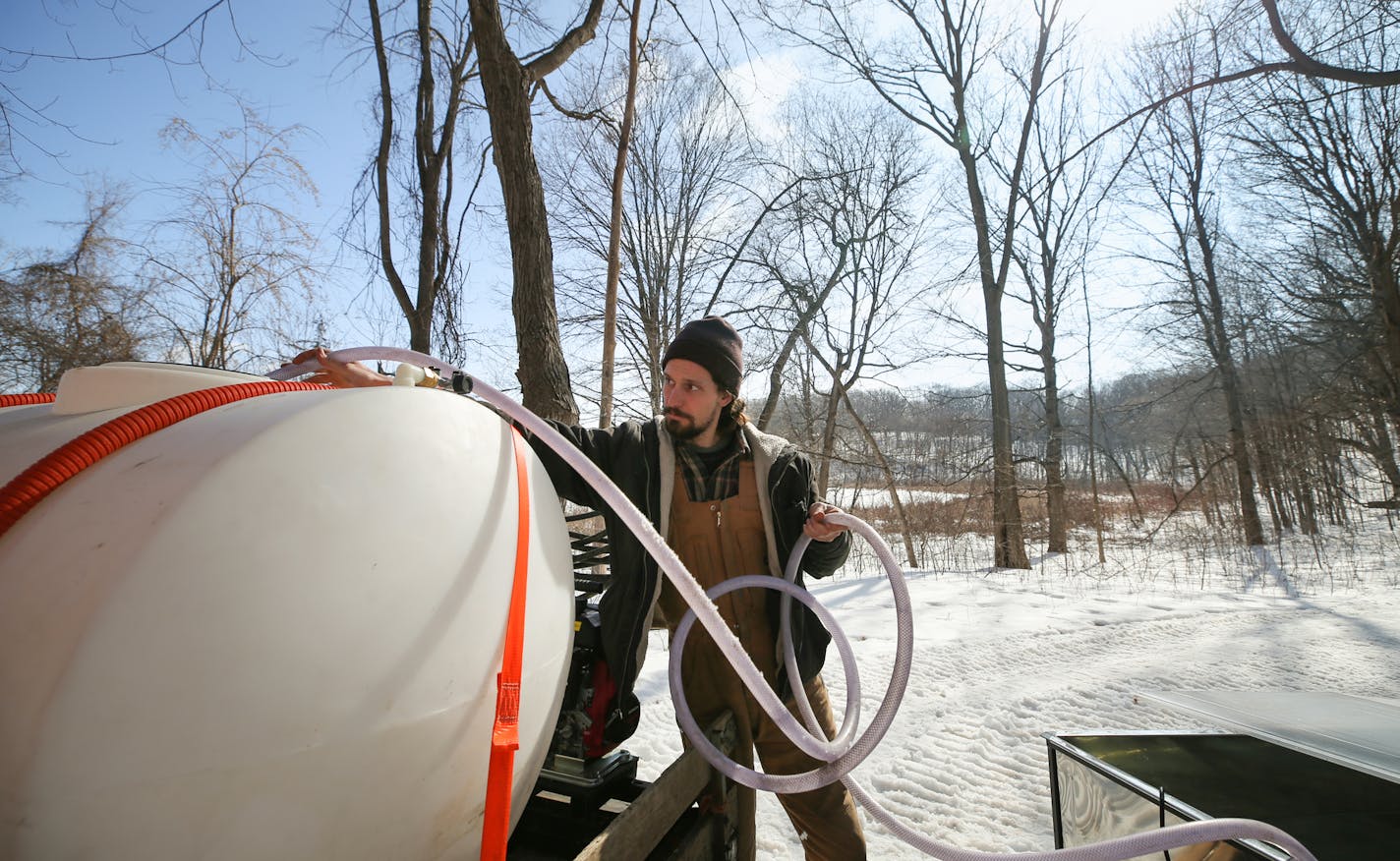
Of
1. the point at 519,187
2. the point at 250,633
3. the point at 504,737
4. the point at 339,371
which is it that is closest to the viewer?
the point at 250,633

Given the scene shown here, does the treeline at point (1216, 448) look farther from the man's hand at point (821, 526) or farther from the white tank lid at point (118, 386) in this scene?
the white tank lid at point (118, 386)

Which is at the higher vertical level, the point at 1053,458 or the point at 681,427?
the point at 1053,458

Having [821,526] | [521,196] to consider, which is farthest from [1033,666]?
[521,196]

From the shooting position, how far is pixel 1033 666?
4.94 meters

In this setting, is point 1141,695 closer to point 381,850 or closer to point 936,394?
point 381,850

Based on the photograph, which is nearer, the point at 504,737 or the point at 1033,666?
the point at 504,737

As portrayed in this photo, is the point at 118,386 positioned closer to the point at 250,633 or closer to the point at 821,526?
the point at 250,633

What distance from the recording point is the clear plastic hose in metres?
1.41

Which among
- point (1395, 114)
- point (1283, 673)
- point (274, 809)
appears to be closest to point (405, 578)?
point (274, 809)

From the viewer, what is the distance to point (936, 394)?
1522 cm

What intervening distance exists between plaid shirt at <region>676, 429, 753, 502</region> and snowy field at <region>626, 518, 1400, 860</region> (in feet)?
5.47

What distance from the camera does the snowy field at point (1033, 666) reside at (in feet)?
9.99

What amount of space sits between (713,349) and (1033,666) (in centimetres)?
433

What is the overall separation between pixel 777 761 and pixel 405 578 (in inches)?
66.5
